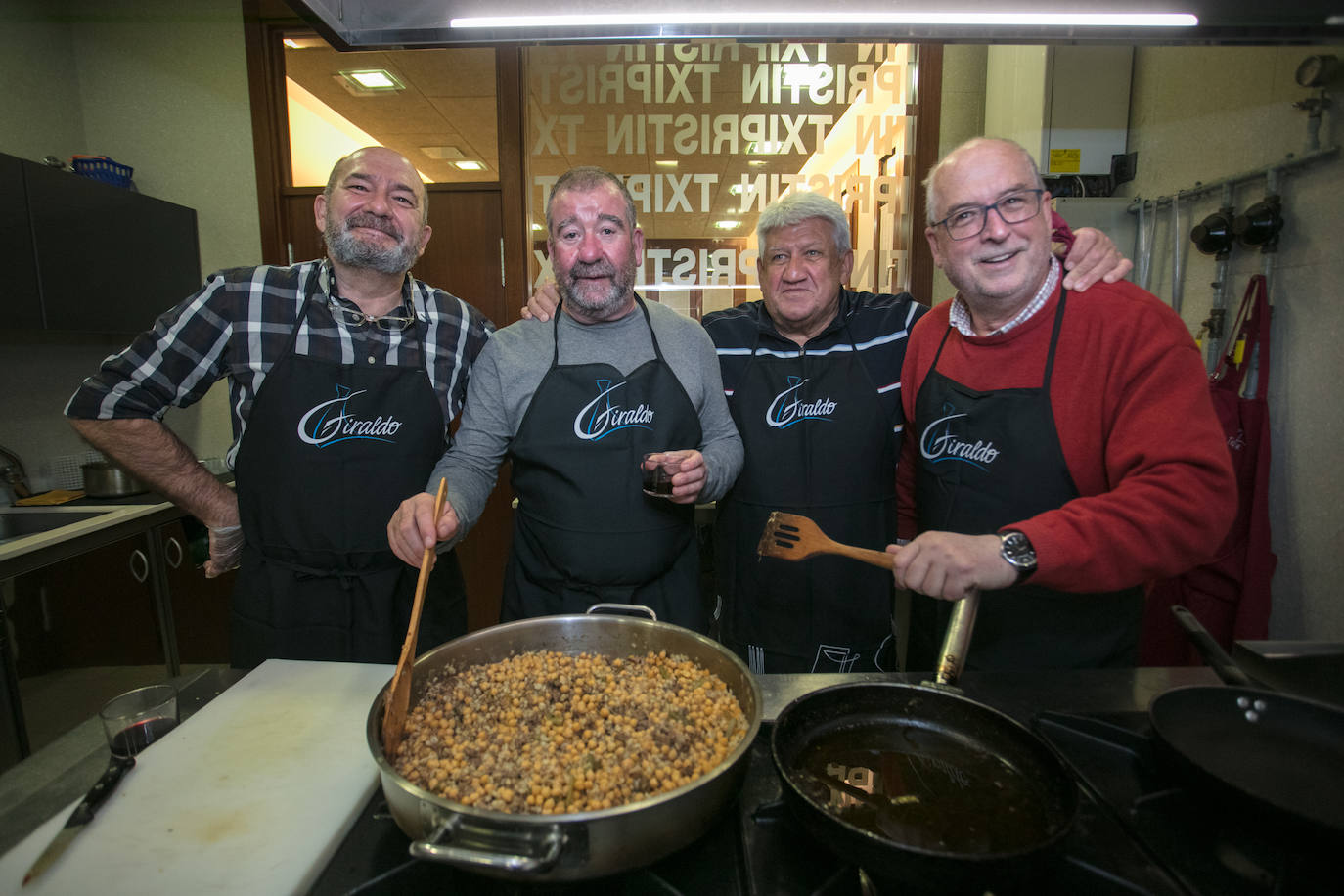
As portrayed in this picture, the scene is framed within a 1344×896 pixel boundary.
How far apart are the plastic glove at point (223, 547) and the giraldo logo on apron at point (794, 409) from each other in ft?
5.21

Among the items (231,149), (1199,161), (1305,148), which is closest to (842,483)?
(1305,148)

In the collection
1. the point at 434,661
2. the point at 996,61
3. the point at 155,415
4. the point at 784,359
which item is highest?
the point at 996,61

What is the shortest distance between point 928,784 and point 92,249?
12.6 feet

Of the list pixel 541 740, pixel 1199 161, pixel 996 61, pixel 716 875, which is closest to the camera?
pixel 716 875

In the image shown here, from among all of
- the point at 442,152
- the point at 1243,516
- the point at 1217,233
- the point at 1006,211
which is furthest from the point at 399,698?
the point at 442,152

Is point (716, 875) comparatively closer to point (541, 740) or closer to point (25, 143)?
point (541, 740)

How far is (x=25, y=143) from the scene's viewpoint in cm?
321

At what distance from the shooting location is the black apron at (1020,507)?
56.8 inches

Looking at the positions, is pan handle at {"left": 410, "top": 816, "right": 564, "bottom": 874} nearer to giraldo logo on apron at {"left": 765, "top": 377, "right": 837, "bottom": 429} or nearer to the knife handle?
the knife handle

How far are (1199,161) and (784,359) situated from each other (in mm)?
1816

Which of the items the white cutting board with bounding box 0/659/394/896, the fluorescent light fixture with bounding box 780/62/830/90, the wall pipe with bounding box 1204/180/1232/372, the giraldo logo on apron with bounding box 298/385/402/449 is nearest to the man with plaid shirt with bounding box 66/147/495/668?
the giraldo logo on apron with bounding box 298/385/402/449

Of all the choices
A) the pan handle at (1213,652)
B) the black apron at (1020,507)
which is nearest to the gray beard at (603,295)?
the black apron at (1020,507)

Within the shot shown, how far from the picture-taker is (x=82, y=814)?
87cm

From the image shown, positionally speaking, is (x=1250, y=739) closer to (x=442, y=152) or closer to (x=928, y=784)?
(x=928, y=784)
